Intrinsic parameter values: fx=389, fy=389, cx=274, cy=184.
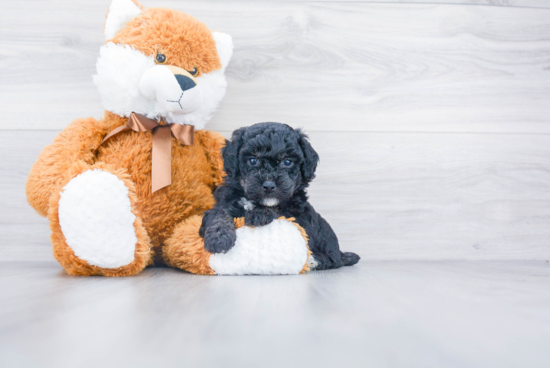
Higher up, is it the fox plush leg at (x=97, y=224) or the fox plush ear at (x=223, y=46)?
the fox plush ear at (x=223, y=46)

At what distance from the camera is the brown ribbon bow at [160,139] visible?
943 millimetres

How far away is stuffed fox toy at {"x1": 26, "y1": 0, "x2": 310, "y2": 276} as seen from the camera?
2.75 feet

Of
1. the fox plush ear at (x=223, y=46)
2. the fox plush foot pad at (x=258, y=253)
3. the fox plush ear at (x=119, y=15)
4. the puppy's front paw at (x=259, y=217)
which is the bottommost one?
the fox plush foot pad at (x=258, y=253)

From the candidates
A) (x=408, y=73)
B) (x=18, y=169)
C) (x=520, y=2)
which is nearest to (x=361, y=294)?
(x=408, y=73)

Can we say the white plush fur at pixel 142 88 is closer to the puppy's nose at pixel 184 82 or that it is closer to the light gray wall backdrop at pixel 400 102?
the puppy's nose at pixel 184 82

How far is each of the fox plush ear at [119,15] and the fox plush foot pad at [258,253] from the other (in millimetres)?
560

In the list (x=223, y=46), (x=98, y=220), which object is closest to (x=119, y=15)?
(x=223, y=46)

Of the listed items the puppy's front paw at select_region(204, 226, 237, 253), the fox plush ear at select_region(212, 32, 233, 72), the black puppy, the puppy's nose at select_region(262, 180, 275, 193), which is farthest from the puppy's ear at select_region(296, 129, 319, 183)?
the fox plush ear at select_region(212, 32, 233, 72)

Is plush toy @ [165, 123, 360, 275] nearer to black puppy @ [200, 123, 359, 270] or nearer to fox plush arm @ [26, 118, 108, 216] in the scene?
black puppy @ [200, 123, 359, 270]

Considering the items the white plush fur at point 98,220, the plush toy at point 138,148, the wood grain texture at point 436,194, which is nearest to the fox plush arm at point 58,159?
the plush toy at point 138,148

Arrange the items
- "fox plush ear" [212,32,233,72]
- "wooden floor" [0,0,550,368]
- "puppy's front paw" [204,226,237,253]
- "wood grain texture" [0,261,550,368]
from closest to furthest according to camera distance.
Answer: "wood grain texture" [0,261,550,368], "puppy's front paw" [204,226,237,253], "fox plush ear" [212,32,233,72], "wooden floor" [0,0,550,368]

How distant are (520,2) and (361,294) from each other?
3.94ft

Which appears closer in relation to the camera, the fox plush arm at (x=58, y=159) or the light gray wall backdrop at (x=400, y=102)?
the fox plush arm at (x=58, y=159)

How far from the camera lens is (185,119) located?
1.01 metres
